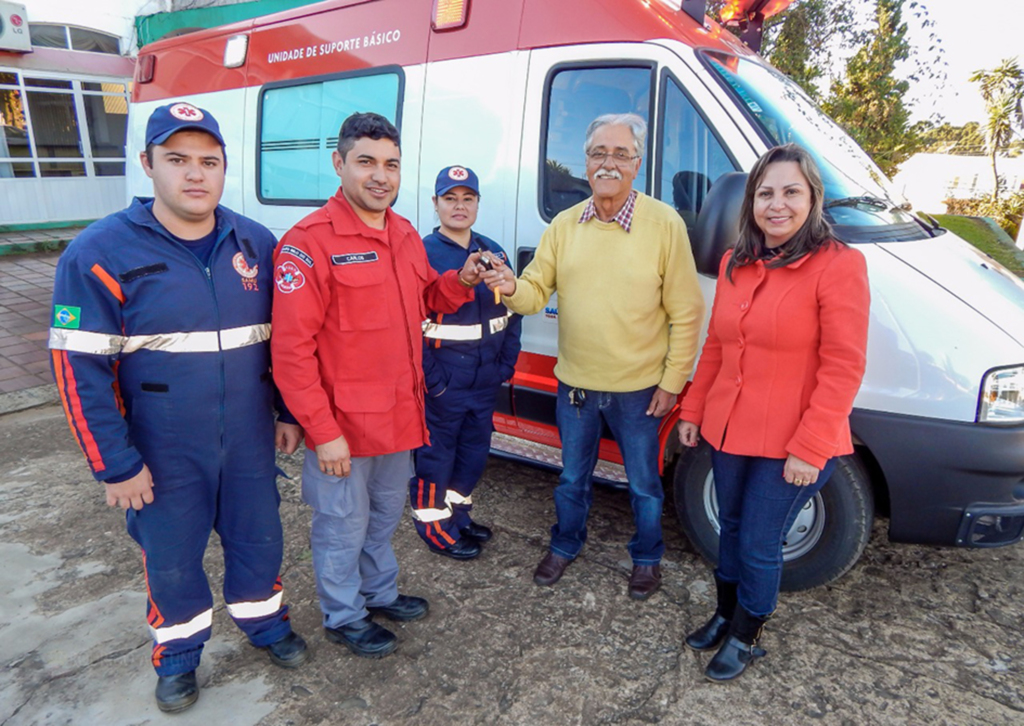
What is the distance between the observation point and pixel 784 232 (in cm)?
205

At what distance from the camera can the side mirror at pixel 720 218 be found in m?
2.30

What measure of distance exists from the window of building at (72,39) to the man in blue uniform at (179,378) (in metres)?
12.6

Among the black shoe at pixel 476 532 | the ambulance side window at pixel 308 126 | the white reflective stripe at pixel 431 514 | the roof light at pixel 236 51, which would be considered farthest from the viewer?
the roof light at pixel 236 51

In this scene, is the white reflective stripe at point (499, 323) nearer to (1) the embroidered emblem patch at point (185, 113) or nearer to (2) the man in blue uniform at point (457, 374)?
(2) the man in blue uniform at point (457, 374)

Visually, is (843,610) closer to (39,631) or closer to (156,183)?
(156,183)

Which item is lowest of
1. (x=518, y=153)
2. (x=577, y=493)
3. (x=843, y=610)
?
(x=843, y=610)

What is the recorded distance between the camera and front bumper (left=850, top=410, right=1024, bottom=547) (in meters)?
2.34

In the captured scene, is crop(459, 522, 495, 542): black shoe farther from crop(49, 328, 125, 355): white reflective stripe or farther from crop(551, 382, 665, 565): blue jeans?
crop(49, 328, 125, 355): white reflective stripe

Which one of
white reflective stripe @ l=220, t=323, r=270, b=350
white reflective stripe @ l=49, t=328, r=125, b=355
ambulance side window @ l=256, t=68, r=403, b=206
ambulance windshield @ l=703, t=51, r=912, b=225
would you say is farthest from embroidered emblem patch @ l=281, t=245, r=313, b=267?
ambulance windshield @ l=703, t=51, r=912, b=225

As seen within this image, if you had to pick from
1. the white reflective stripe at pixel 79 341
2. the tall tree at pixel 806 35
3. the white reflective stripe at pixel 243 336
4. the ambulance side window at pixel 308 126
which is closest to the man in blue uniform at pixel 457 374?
the white reflective stripe at pixel 243 336

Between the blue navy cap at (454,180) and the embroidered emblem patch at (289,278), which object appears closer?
the embroidered emblem patch at (289,278)

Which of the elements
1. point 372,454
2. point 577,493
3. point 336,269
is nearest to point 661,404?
point 577,493

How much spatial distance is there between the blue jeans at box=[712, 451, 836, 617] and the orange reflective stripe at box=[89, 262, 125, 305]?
191cm

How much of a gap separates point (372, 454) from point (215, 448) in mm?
493
